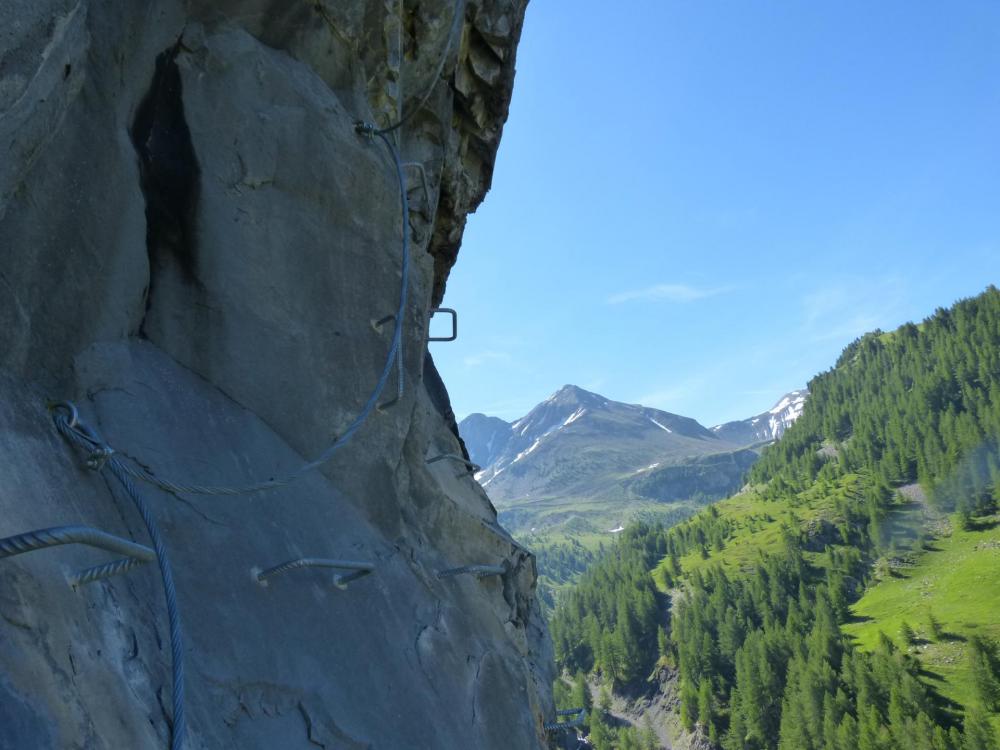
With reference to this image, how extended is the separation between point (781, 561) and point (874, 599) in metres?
14.3

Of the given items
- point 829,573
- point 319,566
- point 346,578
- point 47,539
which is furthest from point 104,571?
point 829,573

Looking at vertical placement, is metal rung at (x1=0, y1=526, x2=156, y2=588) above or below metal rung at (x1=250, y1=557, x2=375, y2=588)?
above

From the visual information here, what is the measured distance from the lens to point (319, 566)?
5.57 m

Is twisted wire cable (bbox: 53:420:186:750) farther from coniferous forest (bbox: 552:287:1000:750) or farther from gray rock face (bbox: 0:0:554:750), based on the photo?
coniferous forest (bbox: 552:287:1000:750)

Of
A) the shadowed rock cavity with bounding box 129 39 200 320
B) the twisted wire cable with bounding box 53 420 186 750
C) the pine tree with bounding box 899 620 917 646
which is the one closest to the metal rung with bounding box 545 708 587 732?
the twisted wire cable with bounding box 53 420 186 750

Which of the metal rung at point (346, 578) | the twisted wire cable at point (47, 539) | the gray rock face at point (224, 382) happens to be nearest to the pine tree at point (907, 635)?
the gray rock face at point (224, 382)

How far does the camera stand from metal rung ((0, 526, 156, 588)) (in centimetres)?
255

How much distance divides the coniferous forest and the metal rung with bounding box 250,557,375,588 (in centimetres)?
7686

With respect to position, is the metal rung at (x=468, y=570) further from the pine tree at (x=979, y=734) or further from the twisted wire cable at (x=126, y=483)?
the pine tree at (x=979, y=734)

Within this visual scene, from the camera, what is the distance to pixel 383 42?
8406 millimetres

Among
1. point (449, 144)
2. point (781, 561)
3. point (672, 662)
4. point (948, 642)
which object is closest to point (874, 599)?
point (781, 561)

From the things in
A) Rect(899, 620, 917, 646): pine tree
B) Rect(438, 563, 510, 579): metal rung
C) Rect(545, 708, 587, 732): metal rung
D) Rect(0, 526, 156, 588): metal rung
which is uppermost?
Rect(0, 526, 156, 588): metal rung

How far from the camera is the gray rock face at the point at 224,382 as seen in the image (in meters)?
3.59

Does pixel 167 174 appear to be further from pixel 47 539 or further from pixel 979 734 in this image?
pixel 979 734
